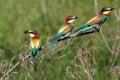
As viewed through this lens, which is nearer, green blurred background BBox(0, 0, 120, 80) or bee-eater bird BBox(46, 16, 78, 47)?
bee-eater bird BBox(46, 16, 78, 47)

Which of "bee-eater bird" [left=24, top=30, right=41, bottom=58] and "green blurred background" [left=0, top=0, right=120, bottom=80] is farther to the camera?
"green blurred background" [left=0, top=0, right=120, bottom=80]

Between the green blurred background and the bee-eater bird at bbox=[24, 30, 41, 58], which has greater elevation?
the bee-eater bird at bbox=[24, 30, 41, 58]

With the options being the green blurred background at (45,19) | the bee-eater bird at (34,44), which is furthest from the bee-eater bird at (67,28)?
the green blurred background at (45,19)

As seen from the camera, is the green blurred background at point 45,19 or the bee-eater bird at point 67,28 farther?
the green blurred background at point 45,19

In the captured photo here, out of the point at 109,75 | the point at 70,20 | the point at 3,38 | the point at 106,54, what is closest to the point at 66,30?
the point at 70,20

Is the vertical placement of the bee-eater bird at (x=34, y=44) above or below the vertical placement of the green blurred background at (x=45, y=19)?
above

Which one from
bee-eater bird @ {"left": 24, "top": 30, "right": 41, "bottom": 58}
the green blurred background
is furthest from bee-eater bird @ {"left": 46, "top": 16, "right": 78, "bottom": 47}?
the green blurred background

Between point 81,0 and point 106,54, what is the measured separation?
287cm

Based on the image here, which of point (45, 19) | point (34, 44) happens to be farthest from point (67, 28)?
point (45, 19)

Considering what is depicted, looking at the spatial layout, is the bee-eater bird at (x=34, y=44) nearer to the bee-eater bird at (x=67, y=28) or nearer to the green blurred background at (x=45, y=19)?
the bee-eater bird at (x=67, y=28)

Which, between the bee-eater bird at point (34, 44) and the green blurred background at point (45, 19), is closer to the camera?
the bee-eater bird at point (34, 44)

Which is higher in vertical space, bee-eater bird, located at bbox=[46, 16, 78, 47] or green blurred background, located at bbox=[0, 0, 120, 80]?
bee-eater bird, located at bbox=[46, 16, 78, 47]

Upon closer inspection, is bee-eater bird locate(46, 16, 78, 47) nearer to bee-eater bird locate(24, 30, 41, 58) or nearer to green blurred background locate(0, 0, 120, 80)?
bee-eater bird locate(24, 30, 41, 58)

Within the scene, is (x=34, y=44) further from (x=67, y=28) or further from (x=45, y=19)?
(x=45, y=19)
